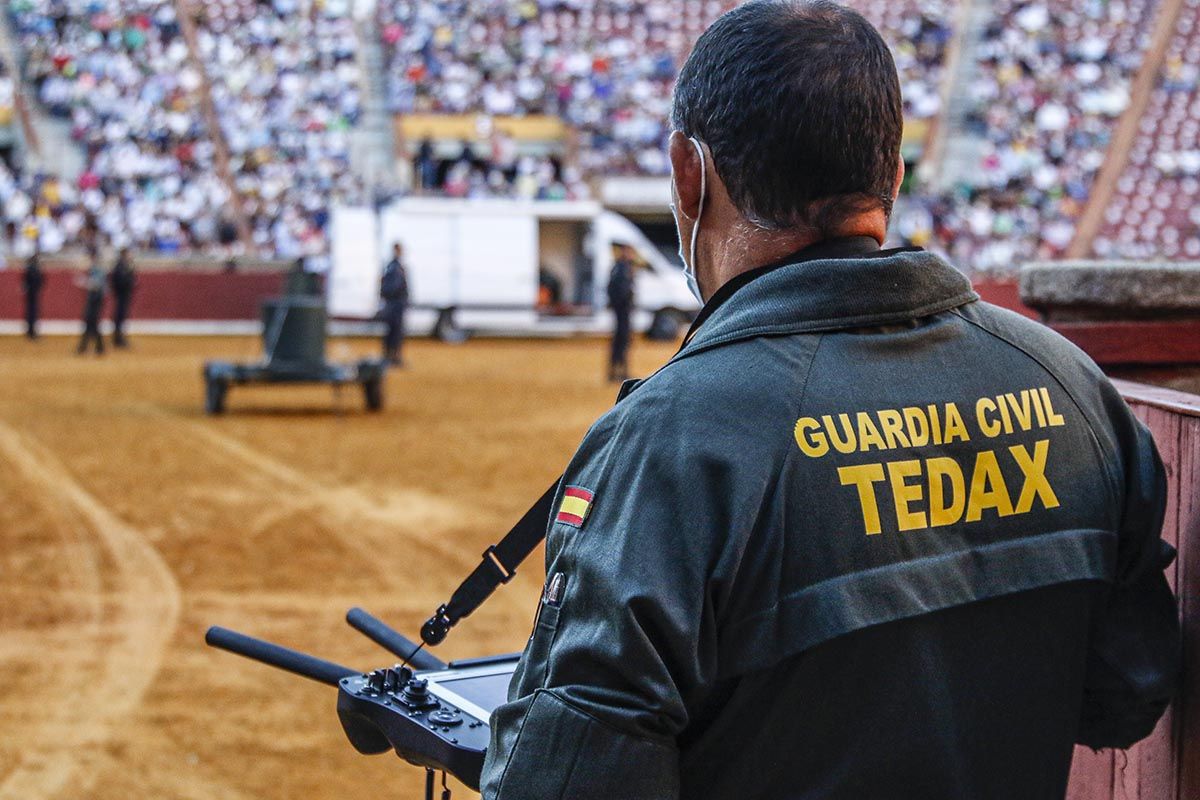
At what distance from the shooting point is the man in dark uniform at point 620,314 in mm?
19797

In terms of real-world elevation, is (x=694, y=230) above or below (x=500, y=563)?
above

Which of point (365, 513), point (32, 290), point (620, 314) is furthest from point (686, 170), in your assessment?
point (32, 290)

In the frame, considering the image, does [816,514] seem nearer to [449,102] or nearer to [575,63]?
[449,102]

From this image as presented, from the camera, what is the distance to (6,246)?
32.5 m

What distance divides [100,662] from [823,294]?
203 inches

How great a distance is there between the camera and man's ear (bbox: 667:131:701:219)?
1.81 meters

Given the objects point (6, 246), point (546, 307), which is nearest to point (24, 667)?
point (546, 307)

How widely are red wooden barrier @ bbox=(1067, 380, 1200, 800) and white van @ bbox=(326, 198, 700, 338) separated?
24270 millimetres

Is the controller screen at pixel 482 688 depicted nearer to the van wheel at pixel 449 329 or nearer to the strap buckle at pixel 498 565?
the strap buckle at pixel 498 565

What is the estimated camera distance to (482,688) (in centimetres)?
224

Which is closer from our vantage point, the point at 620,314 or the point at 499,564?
the point at 499,564

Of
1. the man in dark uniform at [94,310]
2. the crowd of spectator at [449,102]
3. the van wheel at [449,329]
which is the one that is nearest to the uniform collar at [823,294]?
the man in dark uniform at [94,310]

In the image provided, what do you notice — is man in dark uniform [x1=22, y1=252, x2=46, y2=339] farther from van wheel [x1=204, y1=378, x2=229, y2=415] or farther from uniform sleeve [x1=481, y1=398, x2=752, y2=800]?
uniform sleeve [x1=481, y1=398, x2=752, y2=800]

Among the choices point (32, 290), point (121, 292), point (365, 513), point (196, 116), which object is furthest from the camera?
point (196, 116)
